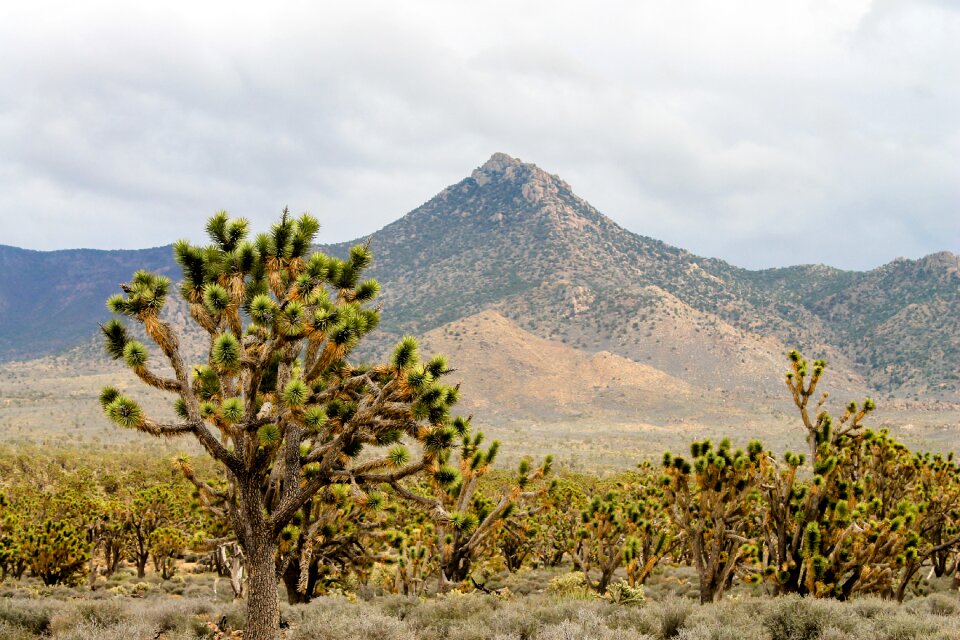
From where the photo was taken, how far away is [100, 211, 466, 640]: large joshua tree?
336 inches

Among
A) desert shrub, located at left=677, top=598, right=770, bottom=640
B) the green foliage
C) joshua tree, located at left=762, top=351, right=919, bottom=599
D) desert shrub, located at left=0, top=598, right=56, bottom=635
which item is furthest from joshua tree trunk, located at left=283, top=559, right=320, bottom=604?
joshua tree, located at left=762, top=351, right=919, bottom=599

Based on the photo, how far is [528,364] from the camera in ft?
366

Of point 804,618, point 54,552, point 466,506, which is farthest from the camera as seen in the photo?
point 54,552

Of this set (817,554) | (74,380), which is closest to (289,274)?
(817,554)

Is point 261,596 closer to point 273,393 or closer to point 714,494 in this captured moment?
point 273,393

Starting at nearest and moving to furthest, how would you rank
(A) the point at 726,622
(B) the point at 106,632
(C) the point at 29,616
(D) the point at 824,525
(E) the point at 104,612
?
(B) the point at 106,632 < (A) the point at 726,622 < (C) the point at 29,616 < (E) the point at 104,612 < (D) the point at 824,525

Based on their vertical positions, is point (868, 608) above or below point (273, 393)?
below

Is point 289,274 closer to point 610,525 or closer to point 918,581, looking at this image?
point 610,525

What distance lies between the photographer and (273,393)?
33.4 ft

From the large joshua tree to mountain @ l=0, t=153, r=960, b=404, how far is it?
9270 centimetres

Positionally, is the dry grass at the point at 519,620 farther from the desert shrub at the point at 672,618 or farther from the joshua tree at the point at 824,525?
the joshua tree at the point at 824,525

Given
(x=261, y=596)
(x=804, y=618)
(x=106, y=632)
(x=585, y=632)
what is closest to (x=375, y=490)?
(x=261, y=596)

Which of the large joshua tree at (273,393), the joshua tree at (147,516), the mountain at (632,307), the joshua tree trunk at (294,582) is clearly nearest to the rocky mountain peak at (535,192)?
the mountain at (632,307)

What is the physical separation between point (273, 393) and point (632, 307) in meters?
123
